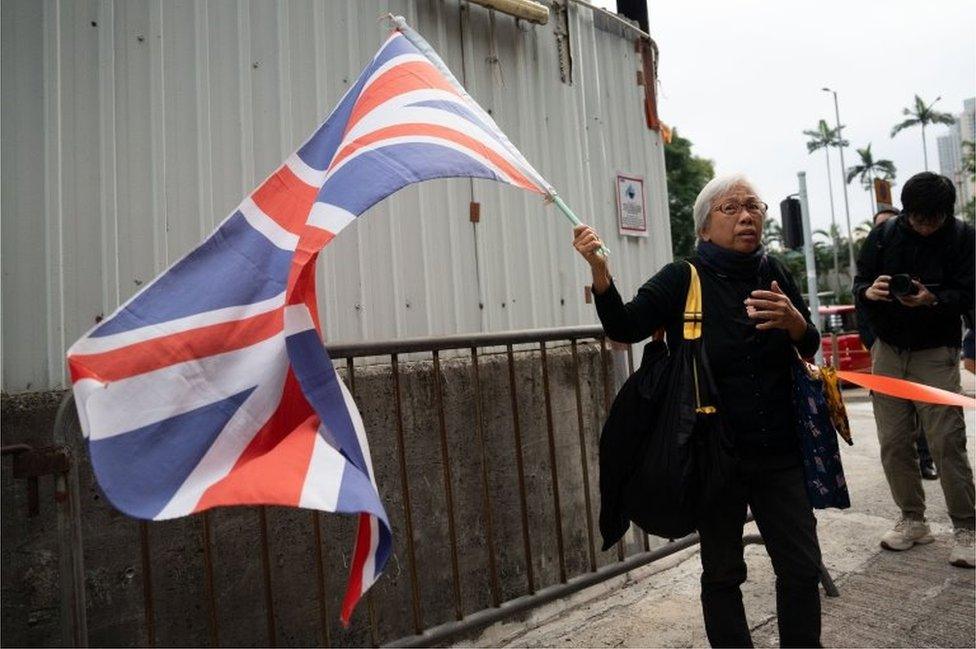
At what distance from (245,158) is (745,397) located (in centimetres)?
237

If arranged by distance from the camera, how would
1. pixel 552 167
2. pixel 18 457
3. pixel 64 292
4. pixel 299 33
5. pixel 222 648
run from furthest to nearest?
pixel 552 167, pixel 299 33, pixel 222 648, pixel 64 292, pixel 18 457

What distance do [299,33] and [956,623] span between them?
13.7 feet

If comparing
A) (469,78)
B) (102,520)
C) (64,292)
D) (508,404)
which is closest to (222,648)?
(102,520)

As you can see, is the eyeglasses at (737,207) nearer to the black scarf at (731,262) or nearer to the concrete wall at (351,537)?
the black scarf at (731,262)

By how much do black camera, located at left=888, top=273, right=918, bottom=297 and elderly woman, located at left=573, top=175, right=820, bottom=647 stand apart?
60.1 inches

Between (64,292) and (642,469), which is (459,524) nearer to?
(642,469)

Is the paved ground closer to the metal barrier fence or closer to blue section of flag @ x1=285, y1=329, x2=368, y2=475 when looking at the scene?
the metal barrier fence

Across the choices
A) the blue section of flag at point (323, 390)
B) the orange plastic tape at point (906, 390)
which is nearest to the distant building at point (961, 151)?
the orange plastic tape at point (906, 390)

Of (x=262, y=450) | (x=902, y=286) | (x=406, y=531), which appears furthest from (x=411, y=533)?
(x=902, y=286)

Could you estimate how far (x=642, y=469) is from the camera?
2410 mm

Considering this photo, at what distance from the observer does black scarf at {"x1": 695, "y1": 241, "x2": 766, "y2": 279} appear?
8.34 ft

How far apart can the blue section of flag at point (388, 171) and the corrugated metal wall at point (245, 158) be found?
123 cm

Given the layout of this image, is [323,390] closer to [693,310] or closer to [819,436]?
[693,310]

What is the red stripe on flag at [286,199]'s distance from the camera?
213 centimetres
